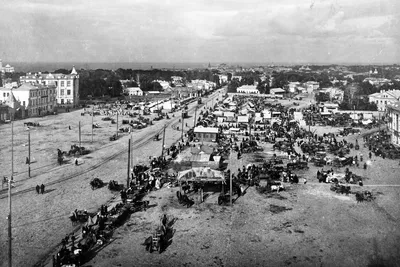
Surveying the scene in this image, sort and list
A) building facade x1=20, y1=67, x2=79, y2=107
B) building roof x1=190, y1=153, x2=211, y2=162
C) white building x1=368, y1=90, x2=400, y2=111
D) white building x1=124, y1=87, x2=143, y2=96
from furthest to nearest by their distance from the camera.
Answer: white building x1=124, y1=87, x2=143, y2=96, white building x1=368, y1=90, x2=400, y2=111, building facade x1=20, y1=67, x2=79, y2=107, building roof x1=190, y1=153, x2=211, y2=162

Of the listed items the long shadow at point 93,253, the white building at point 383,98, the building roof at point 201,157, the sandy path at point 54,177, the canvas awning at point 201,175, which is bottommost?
the long shadow at point 93,253

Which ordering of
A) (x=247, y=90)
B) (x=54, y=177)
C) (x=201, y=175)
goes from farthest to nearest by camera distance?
(x=247, y=90) < (x=54, y=177) < (x=201, y=175)

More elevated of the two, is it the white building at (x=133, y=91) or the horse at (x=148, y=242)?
the white building at (x=133, y=91)

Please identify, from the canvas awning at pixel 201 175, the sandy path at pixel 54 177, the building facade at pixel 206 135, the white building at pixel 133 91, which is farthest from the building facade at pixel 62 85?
the canvas awning at pixel 201 175

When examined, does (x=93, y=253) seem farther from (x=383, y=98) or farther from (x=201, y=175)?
(x=383, y=98)

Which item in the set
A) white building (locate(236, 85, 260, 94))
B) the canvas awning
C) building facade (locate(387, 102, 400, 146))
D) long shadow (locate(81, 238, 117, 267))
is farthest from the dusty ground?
white building (locate(236, 85, 260, 94))

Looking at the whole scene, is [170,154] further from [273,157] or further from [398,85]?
[398,85]

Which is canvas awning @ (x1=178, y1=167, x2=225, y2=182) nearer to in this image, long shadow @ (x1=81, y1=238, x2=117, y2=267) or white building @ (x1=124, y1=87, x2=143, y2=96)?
long shadow @ (x1=81, y1=238, x2=117, y2=267)

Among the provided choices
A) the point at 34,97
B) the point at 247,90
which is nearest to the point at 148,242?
the point at 34,97

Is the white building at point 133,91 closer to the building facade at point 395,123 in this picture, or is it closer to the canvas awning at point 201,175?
the building facade at point 395,123
